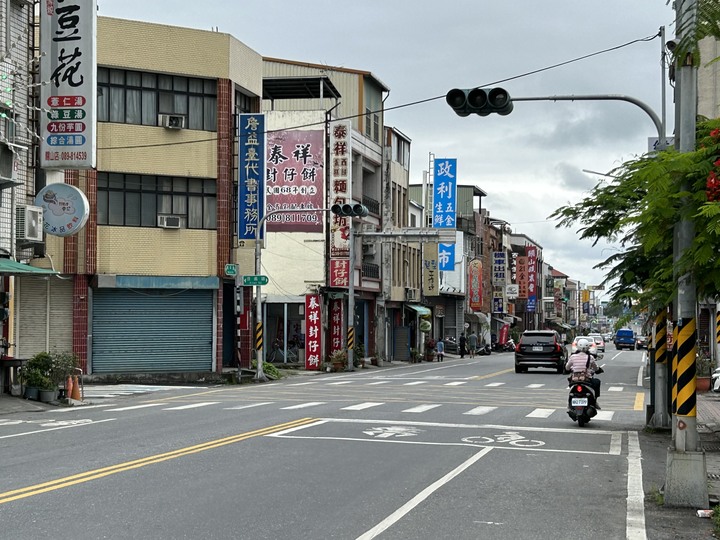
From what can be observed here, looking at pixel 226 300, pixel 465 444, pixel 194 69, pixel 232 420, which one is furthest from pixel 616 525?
pixel 226 300

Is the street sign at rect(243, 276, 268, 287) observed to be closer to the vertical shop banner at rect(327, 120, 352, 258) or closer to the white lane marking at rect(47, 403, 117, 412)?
the white lane marking at rect(47, 403, 117, 412)

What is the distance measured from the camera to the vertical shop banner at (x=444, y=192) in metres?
66.7

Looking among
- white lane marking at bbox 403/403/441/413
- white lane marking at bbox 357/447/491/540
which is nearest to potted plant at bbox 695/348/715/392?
white lane marking at bbox 403/403/441/413

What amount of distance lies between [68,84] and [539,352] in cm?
2540

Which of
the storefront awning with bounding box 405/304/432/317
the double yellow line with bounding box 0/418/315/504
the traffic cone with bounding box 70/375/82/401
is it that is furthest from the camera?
the storefront awning with bounding box 405/304/432/317

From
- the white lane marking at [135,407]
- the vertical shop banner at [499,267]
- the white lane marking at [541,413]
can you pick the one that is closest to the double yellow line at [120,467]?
the white lane marking at [135,407]

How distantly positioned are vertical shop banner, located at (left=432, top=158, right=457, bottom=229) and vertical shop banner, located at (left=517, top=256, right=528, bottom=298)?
58236 mm

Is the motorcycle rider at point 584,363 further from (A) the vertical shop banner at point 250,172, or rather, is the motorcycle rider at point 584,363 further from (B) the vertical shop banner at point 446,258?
(B) the vertical shop banner at point 446,258

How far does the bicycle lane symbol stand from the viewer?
643 inches

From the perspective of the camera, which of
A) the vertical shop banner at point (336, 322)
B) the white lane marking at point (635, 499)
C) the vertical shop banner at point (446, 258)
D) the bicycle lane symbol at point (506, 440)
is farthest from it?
the vertical shop banner at point (446, 258)

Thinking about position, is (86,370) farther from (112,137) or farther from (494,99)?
(494,99)

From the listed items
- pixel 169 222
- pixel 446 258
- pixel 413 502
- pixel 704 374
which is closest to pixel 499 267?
pixel 446 258

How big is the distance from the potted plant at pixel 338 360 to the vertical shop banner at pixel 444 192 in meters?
20.7

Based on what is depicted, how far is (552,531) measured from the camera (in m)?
9.40
